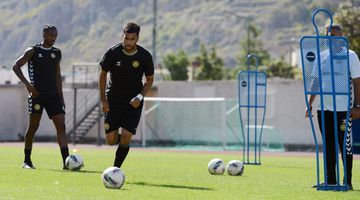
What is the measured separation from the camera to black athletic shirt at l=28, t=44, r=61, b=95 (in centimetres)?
1744

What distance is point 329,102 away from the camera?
44.8ft

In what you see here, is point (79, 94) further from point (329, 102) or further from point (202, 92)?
point (329, 102)

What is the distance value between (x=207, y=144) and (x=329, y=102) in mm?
28686

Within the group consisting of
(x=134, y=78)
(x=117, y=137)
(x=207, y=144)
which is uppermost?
(x=134, y=78)

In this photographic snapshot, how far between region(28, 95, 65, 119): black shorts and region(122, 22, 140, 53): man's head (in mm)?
3442

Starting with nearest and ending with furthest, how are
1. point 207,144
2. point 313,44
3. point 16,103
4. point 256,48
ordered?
point 313,44 < point 207,144 < point 16,103 < point 256,48

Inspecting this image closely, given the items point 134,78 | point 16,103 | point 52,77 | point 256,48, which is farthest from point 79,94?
point 256,48

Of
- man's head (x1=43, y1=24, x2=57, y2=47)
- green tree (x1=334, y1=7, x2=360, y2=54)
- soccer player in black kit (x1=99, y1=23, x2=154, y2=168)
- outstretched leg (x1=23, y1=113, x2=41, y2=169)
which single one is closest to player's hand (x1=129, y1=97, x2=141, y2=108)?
soccer player in black kit (x1=99, y1=23, x2=154, y2=168)

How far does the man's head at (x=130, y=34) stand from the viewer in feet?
46.7

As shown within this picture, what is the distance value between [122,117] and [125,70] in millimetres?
729

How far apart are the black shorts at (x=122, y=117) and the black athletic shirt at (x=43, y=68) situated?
2.90 m

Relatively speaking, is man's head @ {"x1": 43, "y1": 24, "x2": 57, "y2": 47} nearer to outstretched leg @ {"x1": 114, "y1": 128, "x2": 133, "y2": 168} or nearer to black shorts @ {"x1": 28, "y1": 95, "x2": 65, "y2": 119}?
black shorts @ {"x1": 28, "y1": 95, "x2": 65, "y2": 119}

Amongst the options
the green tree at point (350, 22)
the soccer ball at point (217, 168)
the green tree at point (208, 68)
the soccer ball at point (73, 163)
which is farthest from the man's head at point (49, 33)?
the green tree at point (208, 68)

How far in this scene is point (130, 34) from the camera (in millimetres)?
14289
